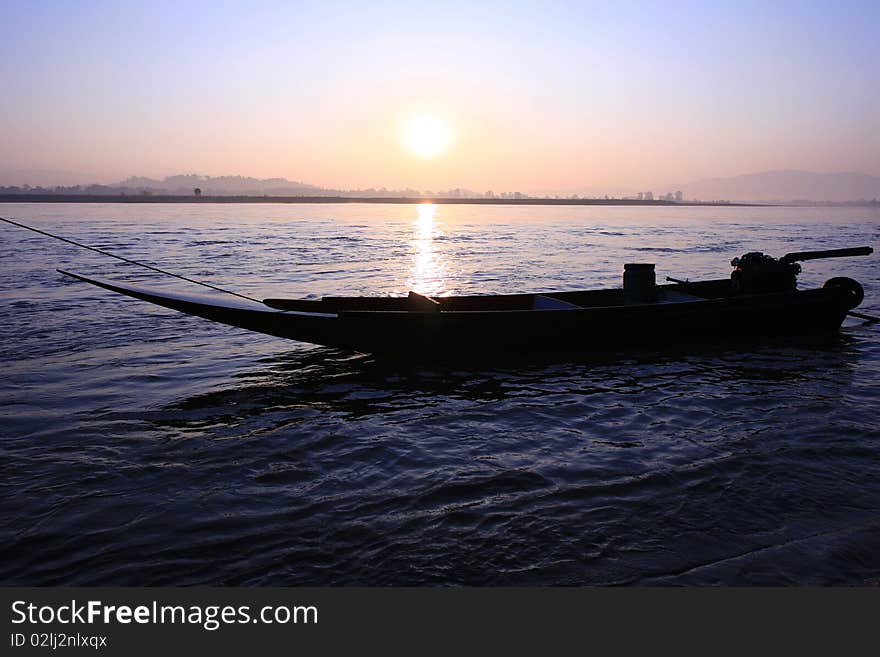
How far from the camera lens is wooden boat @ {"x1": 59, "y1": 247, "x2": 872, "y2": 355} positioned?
10648 mm

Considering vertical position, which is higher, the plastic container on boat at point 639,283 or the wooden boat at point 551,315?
the plastic container on boat at point 639,283

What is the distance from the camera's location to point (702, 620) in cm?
467

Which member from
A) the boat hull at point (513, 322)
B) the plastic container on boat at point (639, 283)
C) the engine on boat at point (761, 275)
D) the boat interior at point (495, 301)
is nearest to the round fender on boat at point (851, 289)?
the boat hull at point (513, 322)

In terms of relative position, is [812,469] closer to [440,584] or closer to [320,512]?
[440,584]

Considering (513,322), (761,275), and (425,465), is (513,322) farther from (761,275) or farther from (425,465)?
(761,275)

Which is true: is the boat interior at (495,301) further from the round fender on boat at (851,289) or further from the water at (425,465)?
the round fender on boat at (851,289)

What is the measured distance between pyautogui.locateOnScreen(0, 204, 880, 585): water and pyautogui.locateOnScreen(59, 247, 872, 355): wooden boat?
0.51 m

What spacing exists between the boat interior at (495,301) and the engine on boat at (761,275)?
0.90 metres

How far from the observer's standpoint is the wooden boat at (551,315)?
1065 centimetres

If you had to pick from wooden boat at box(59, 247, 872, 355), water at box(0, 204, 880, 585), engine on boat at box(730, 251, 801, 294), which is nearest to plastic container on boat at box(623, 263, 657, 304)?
wooden boat at box(59, 247, 872, 355)

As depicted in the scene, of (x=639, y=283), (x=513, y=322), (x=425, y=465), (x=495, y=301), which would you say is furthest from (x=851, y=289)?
(x=425, y=465)

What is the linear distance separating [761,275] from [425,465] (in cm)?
1013

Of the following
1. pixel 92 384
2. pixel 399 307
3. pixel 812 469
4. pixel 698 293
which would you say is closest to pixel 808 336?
pixel 698 293

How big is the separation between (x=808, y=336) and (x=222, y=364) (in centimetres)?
1282
